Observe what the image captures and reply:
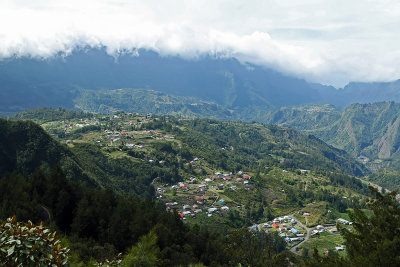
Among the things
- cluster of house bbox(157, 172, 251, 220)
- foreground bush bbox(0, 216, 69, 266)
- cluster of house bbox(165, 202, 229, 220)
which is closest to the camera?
foreground bush bbox(0, 216, 69, 266)

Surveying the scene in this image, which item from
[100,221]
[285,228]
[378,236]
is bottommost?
[285,228]

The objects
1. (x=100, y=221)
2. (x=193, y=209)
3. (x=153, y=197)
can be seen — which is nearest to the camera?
(x=100, y=221)

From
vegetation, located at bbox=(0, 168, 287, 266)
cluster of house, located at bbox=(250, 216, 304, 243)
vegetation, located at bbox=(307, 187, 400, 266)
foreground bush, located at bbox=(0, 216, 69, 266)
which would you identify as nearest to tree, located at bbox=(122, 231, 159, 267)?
foreground bush, located at bbox=(0, 216, 69, 266)

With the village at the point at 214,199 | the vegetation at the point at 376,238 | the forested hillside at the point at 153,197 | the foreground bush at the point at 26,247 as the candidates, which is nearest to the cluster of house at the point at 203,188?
the village at the point at 214,199

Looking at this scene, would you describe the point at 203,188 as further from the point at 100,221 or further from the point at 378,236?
the point at 378,236

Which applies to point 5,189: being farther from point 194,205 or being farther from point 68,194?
point 194,205

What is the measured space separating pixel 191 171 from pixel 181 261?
451 ft

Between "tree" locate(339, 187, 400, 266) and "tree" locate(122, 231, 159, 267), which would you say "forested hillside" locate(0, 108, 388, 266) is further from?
"tree" locate(339, 187, 400, 266)

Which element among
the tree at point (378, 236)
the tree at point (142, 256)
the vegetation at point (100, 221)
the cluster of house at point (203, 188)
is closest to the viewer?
the tree at point (142, 256)

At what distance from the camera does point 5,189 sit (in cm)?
4228

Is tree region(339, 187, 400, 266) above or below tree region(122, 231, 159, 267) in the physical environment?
below

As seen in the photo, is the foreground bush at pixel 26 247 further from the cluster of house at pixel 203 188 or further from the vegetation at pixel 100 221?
Answer: the cluster of house at pixel 203 188

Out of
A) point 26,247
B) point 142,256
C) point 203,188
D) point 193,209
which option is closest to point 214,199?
point 203,188

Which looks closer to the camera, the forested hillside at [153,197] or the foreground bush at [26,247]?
the foreground bush at [26,247]
